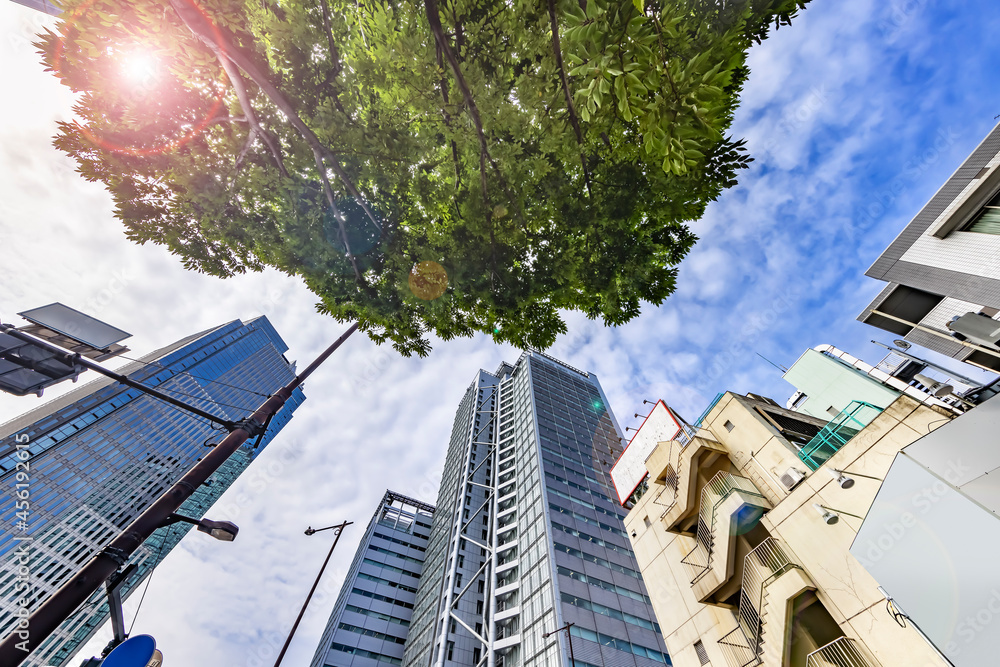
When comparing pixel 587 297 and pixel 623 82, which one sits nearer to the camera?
pixel 623 82

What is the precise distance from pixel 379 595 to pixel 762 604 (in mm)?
56089

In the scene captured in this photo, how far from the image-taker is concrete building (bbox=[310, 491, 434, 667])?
43281 millimetres

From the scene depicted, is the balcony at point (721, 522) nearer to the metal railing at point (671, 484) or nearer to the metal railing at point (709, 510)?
the metal railing at point (709, 510)

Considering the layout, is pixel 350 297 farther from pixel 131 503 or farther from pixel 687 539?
pixel 131 503

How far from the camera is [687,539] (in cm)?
1315

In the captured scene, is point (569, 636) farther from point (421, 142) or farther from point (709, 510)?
point (421, 142)

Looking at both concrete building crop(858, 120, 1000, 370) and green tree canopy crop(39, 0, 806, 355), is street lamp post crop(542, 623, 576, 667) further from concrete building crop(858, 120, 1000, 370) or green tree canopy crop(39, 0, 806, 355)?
green tree canopy crop(39, 0, 806, 355)

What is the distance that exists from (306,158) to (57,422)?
11154 centimetres

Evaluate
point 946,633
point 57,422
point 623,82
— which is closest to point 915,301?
point 946,633

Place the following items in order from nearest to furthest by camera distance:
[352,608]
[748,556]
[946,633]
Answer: [946,633] < [748,556] < [352,608]

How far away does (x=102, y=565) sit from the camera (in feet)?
10.0

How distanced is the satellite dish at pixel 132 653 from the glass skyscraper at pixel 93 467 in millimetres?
64165

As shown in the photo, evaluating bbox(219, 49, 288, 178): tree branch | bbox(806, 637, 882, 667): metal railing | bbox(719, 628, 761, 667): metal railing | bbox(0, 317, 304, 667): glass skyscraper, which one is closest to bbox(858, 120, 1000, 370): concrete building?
bbox(806, 637, 882, 667): metal railing

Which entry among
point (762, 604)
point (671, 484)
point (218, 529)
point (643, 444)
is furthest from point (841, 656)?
point (218, 529)
